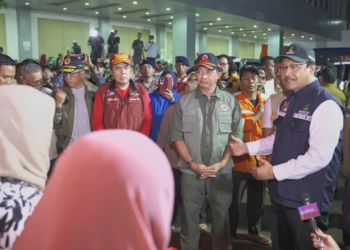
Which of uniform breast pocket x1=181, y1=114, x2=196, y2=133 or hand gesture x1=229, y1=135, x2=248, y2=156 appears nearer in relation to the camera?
hand gesture x1=229, y1=135, x2=248, y2=156

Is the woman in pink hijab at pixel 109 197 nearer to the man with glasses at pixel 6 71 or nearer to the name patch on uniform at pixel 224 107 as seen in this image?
the name patch on uniform at pixel 224 107

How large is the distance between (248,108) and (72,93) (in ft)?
6.28

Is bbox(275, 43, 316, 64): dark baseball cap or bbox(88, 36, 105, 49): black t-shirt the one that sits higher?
bbox(88, 36, 105, 49): black t-shirt

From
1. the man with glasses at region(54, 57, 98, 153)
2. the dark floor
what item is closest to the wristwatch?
the dark floor

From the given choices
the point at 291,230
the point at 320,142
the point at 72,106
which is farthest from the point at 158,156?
the point at 72,106

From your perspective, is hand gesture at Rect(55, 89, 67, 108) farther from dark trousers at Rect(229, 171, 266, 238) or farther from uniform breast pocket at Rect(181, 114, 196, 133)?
dark trousers at Rect(229, 171, 266, 238)

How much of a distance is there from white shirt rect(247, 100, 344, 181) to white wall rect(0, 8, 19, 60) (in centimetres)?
1476

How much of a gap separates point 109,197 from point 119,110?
2.91 metres

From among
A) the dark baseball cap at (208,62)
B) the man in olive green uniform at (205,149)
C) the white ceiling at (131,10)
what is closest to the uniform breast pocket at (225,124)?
the man in olive green uniform at (205,149)

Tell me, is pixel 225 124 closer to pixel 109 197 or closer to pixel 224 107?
pixel 224 107

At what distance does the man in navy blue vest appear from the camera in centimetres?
215

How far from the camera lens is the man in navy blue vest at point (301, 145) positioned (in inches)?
84.6

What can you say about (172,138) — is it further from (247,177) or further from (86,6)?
(86,6)

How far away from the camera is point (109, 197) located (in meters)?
0.67
